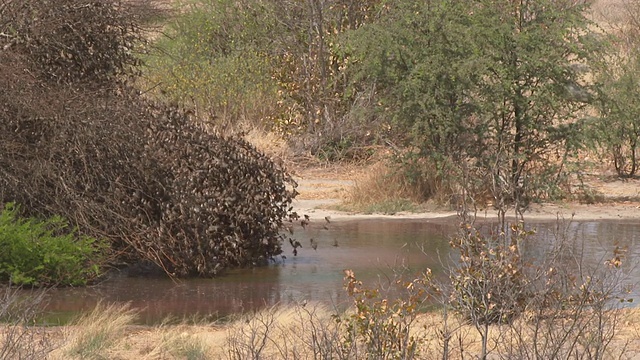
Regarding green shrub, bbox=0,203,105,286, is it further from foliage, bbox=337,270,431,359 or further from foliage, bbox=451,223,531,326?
foliage, bbox=337,270,431,359

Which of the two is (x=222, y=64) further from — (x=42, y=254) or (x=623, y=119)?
(x=42, y=254)

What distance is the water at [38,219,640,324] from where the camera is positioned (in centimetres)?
1089

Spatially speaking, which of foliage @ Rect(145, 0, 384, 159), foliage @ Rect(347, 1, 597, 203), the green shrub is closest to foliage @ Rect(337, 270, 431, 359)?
the green shrub

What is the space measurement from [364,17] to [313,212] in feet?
26.9

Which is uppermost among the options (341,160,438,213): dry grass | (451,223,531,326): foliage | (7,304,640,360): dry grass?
(341,160,438,213): dry grass

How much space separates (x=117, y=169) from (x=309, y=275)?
2226 mm

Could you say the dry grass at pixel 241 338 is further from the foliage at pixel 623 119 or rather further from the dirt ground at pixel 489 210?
the foliage at pixel 623 119

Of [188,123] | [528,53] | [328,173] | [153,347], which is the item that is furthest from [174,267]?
[328,173]

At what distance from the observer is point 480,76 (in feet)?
58.3

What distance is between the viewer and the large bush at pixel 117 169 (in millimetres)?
11773

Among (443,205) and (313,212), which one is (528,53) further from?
(313,212)

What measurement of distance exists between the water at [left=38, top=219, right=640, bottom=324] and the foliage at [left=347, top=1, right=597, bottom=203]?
226 cm

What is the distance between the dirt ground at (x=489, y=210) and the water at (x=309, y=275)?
1044 millimetres

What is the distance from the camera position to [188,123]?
42.0 ft
